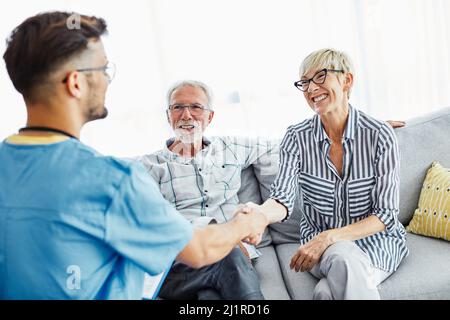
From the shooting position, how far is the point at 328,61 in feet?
5.78

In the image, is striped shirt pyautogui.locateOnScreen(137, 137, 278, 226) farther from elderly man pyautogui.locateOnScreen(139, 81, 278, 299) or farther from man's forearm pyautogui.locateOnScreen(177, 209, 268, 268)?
man's forearm pyautogui.locateOnScreen(177, 209, 268, 268)

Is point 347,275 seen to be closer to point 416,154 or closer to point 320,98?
point 320,98

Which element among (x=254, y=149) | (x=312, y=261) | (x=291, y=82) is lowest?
(x=312, y=261)

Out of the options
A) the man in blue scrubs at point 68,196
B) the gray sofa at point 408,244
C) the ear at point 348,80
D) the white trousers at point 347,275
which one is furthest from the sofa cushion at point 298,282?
the ear at point 348,80

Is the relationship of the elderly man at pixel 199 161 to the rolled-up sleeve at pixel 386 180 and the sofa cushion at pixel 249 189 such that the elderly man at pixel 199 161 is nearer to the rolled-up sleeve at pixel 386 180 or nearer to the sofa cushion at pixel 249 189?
the sofa cushion at pixel 249 189

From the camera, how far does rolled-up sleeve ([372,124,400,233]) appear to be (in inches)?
67.5

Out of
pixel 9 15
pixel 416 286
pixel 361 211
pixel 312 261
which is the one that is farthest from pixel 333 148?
pixel 9 15

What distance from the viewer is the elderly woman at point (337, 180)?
5.46 feet

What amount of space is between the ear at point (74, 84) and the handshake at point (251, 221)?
674 mm

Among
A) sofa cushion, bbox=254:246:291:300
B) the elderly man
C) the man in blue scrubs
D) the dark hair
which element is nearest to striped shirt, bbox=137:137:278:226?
the elderly man

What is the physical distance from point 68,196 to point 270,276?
1100 millimetres

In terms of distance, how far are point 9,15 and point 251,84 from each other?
1.52 m

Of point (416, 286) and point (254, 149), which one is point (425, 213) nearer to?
point (416, 286)

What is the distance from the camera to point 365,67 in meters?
2.86
